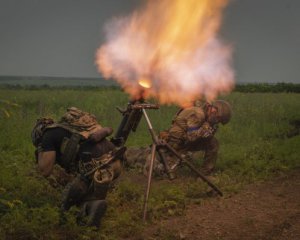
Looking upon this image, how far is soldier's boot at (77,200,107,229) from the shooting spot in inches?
259

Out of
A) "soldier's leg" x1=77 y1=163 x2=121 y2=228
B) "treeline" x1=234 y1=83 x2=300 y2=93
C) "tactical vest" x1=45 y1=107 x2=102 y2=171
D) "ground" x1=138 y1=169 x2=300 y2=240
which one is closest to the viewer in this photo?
"soldier's leg" x1=77 y1=163 x2=121 y2=228

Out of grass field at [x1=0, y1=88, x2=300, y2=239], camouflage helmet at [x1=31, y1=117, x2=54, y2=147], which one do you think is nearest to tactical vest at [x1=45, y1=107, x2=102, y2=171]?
camouflage helmet at [x1=31, y1=117, x2=54, y2=147]

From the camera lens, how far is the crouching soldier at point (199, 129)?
34.2ft

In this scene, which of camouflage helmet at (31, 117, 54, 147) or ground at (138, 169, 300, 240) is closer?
ground at (138, 169, 300, 240)

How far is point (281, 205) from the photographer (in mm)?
8242

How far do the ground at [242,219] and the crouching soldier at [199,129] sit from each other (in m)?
1.66

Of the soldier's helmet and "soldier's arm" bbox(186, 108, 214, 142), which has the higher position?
the soldier's helmet

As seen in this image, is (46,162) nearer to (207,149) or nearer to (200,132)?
(200,132)

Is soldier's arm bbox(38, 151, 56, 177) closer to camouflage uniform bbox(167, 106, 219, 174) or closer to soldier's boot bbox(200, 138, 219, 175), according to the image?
camouflage uniform bbox(167, 106, 219, 174)

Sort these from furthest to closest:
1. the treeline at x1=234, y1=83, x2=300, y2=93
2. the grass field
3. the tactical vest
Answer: the treeline at x1=234, y1=83, x2=300, y2=93 < the tactical vest < the grass field

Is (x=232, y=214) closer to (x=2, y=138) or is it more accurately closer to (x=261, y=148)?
(x=261, y=148)

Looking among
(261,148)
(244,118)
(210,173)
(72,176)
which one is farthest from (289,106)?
(72,176)

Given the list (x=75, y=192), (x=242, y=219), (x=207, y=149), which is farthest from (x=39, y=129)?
(x=207, y=149)

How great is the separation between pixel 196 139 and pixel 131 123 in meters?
2.73
